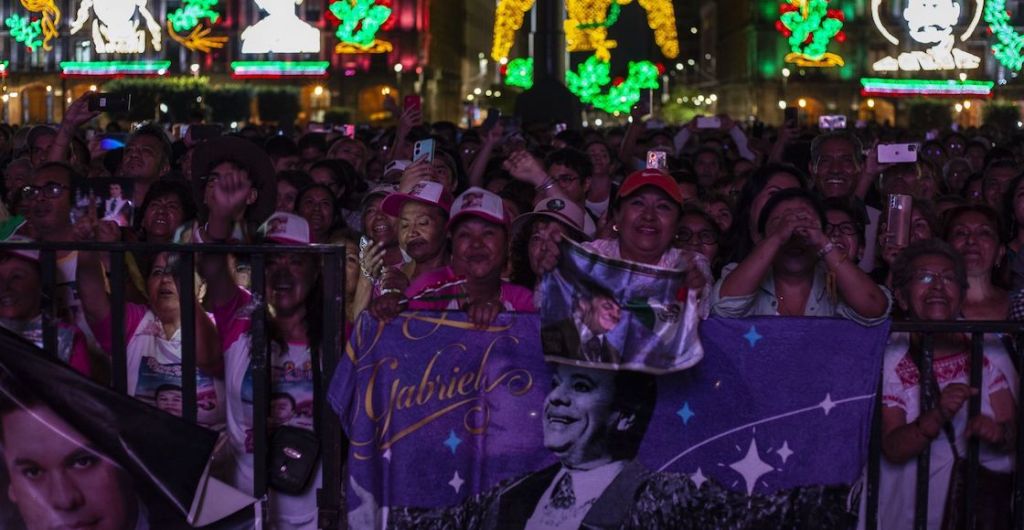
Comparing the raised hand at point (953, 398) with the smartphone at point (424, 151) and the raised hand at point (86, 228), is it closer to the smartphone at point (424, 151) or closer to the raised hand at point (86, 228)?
the smartphone at point (424, 151)

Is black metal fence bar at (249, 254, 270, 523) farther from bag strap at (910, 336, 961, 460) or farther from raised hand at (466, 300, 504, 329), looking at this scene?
bag strap at (910, 336, 961, 460)

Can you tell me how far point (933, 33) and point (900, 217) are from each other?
1850 inches

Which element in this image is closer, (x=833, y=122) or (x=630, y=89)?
(x=833, y=122)

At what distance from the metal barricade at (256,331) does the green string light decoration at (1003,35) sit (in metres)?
53.7

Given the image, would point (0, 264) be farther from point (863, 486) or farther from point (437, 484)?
point (863, 486)

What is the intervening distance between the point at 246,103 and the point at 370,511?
7204cm

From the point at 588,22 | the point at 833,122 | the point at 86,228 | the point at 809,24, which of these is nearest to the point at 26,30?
the point at 588,22

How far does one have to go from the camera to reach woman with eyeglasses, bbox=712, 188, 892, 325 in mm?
5555

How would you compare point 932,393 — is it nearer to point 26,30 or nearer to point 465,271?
point 465,271

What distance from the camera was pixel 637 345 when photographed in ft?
16.6

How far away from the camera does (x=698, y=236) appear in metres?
8.13

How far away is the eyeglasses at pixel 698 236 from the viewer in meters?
8.12

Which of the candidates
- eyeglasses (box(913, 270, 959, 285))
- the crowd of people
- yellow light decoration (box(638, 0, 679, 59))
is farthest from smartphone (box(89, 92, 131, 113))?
yellow light decoration (box(638, 0, 679, 59))

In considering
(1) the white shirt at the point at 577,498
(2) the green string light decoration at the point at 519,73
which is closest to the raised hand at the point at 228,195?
(1) the white shirt at the point at 577,498
